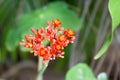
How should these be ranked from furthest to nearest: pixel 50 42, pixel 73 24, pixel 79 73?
pixel 73 24 → pixel 79 73 → pixel 50 42

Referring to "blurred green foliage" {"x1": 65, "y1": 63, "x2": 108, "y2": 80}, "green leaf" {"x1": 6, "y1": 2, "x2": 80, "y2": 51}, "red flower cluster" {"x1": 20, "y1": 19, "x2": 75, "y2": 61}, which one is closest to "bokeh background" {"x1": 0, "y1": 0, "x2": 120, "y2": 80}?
"green leaf" {"x1": 6, "y1": 2, "x2": 80, "y2": 51}

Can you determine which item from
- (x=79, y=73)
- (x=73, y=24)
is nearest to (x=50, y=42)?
(x=79, y=73)

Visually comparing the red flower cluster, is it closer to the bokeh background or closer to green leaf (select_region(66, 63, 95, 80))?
green leaf (select_region(66, 63, 95, 80))

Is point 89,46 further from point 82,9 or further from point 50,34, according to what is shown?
point 50,34

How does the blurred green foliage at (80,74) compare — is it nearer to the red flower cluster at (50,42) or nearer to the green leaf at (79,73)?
the green leaf at (79,73)

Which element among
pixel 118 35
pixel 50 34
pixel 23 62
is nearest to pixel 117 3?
pixel 50 34

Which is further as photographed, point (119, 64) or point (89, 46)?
point (89, 46)

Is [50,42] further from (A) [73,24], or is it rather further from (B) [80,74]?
(A) [73,24]

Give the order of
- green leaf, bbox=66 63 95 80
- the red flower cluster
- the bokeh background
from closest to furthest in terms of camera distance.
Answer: the red flower cluster
green leaf, bbox=66 63 95 80
the bokeh background
